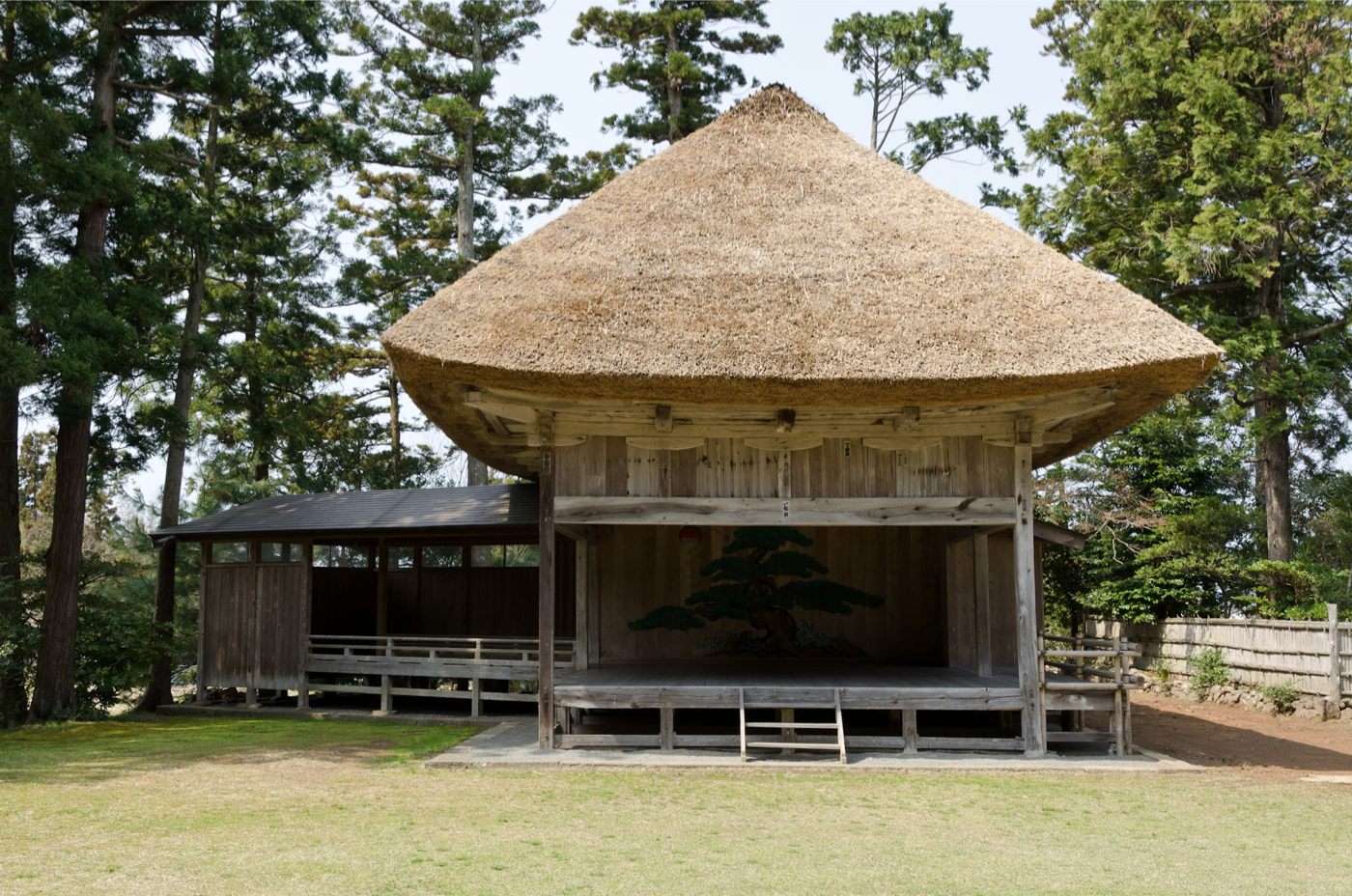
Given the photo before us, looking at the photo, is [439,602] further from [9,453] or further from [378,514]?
[9,453]

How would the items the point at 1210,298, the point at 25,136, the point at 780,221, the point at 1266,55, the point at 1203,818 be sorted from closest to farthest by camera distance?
the point at 1203,818 < the point at 780,221 < the point at 25,136 < the point at 1266,55 < the point at 1210,298

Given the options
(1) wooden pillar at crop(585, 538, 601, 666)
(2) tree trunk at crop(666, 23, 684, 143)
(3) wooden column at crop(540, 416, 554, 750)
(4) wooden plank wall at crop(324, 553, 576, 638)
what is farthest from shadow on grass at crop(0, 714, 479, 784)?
→ (2) tree trunk at crop(666, 23, 684, 143)

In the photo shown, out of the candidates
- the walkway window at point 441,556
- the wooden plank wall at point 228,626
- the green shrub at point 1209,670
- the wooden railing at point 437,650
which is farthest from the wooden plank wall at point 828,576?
the walkway window at point 441,556

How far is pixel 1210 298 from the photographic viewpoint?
21.5 m

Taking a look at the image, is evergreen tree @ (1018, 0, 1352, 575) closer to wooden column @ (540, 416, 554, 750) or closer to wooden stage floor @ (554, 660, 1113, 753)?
Result: wooden stage floor @ (554, 660, 1113, 753)

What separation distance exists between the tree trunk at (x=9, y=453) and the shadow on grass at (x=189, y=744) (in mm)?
1271

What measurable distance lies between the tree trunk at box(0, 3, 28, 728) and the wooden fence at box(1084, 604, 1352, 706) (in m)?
17.5

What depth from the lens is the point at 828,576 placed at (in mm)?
15070

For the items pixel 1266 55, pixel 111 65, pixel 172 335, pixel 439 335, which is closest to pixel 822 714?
pixel 439 335

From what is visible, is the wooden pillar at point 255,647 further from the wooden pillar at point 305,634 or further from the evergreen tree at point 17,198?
the evergreen tree at point 17,198

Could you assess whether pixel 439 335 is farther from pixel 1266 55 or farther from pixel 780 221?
pixel 1266 55

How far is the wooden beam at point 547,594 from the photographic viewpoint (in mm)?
10797

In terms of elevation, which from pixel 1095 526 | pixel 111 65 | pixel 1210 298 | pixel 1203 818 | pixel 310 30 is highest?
pixel 310 30

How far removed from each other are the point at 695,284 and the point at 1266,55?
49.3 ft
